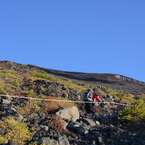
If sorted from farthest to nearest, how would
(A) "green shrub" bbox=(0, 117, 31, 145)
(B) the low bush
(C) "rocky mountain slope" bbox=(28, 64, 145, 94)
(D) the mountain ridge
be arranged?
(C) "rocky mountain slope" bbox=(28, 64, 145, 94) < (D) the mountain ridge < (B) the low bush < (A) "green shrub" bbox=(0, 117, 31, 145)

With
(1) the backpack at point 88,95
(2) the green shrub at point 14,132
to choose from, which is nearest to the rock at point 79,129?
(2) the green shrub at point 14,132

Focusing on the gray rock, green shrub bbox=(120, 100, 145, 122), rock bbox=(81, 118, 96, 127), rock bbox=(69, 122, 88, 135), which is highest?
green shrub bbox=(120, 100, 145, 122)

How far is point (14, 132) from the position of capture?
7.64m

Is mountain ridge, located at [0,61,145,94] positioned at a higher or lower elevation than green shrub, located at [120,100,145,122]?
higher

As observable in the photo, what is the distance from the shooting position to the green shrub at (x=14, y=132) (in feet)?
23.4

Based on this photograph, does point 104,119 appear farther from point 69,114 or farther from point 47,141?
point 47,141

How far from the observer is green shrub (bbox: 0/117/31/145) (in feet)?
23.4

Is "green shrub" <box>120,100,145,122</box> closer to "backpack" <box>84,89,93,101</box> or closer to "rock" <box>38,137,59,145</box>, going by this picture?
"backpack" <box>84,89,93,101</box>

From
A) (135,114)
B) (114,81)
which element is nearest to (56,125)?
(135,114)

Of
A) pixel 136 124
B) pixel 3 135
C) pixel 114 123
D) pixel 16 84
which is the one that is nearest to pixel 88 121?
pixel 114 123

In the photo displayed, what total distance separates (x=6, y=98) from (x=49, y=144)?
18.0 feet

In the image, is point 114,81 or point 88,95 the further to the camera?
point 114,81

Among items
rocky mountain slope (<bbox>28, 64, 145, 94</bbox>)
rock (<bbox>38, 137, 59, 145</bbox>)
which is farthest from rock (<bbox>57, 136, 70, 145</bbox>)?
rocky mountain slope (<bbox>28, 64, 145, 94</bbox>)

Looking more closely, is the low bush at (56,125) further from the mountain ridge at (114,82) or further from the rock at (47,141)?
the mountain ridge at (114,82)
